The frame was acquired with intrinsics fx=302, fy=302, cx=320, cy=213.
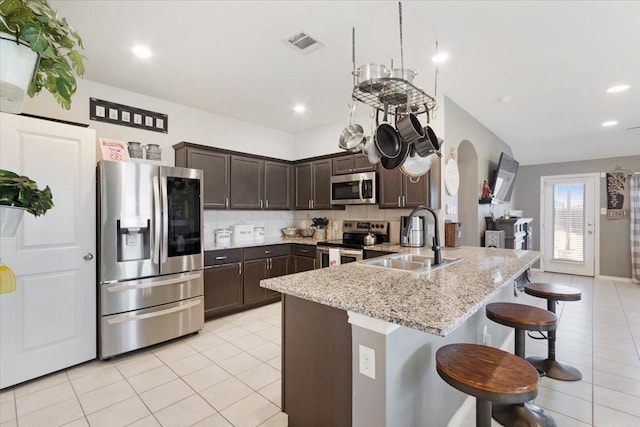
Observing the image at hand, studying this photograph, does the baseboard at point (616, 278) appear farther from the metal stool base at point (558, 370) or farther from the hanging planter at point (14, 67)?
the hanging planter at point (14, 67)

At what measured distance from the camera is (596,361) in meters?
2.74

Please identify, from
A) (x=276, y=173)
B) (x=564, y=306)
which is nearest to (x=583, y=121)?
(x=564, y=306)

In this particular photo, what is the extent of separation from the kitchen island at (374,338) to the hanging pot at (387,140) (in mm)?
799

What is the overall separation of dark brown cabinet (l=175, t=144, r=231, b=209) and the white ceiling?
2.21 feet

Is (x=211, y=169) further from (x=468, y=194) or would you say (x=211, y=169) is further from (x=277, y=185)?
(x=468, y=194)

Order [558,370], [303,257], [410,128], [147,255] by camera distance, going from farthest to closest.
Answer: [303,257], [147,255], [558,370], [410,128]

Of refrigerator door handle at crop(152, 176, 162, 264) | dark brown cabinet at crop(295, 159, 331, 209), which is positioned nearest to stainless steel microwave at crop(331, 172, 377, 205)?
dark brown cabinet at crop(295, 159, 331, 209)

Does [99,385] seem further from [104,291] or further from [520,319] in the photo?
[520,319]

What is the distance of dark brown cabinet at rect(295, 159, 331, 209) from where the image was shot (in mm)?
4648

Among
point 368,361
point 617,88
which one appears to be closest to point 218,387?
point 368,361

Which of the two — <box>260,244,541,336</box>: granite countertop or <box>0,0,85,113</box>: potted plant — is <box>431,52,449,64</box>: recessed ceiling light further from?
<box>0,0,85,113</box>: potted plant

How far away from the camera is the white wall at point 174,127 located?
3.15 metres

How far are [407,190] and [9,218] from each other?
3.54 metres

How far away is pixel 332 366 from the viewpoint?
1534 mm
